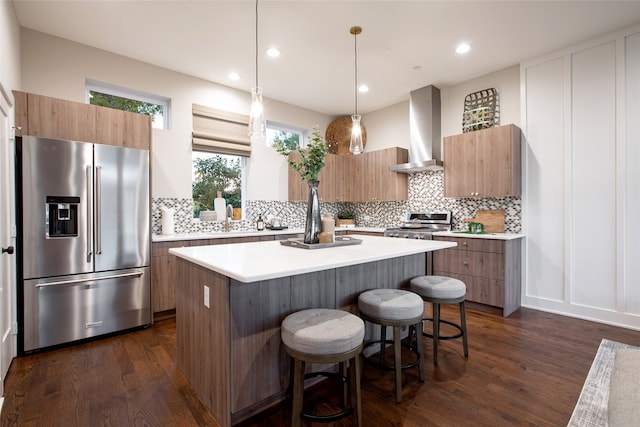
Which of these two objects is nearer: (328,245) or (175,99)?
(328,245)

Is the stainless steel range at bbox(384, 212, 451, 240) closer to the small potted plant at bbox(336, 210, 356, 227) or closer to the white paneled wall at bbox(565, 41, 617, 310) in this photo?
the small potted plant at bbox(336, 210, 356, 227)

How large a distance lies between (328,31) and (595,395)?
3.64 m

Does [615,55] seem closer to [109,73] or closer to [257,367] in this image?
[257,367]

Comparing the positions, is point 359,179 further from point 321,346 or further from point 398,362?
point 321,346

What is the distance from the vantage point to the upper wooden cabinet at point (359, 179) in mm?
4895

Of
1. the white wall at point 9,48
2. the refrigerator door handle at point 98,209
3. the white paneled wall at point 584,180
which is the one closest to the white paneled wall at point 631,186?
the white paneled wall at point 584,180

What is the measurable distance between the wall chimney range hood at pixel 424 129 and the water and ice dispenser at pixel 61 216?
13.2 ft

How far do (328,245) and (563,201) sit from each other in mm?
3014

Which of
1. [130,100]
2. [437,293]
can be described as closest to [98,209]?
[130,100]

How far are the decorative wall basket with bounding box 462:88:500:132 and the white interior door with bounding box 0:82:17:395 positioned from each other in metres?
4.71

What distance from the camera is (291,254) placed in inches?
76.0

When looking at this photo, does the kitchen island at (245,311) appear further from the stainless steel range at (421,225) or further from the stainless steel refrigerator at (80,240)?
the stainless steel range at (421,225)

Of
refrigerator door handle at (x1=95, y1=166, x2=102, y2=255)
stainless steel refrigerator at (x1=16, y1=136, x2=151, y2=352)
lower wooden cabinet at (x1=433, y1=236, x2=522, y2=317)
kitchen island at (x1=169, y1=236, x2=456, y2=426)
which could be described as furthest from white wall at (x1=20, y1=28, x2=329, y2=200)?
lower wooden cabinet at (x1=433, y1=236, x2=522, y2=317)

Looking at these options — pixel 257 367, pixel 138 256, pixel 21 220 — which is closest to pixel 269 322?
pixel 257 367
